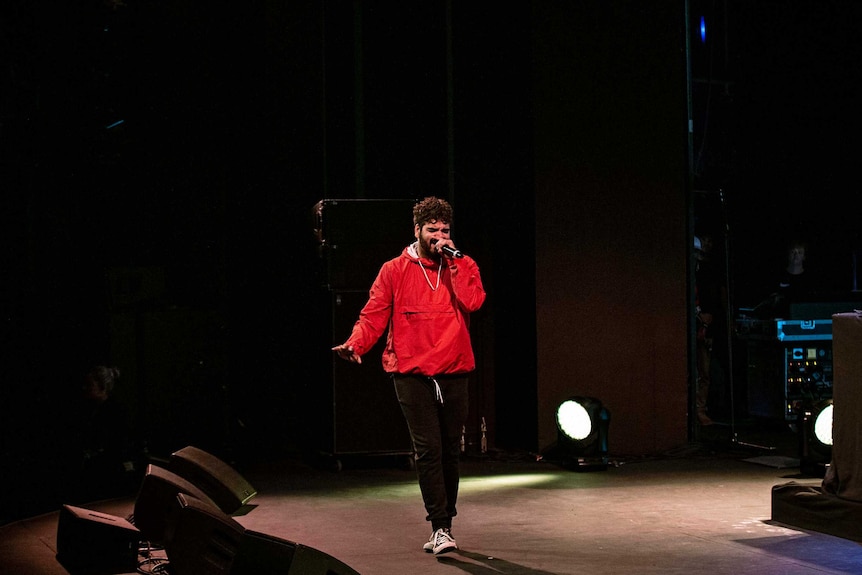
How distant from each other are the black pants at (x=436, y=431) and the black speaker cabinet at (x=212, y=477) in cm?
122

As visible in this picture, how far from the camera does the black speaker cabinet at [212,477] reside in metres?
5.42

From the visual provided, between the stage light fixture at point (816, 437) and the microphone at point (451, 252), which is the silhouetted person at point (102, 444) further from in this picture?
the stage light fixture at point (816, 437)

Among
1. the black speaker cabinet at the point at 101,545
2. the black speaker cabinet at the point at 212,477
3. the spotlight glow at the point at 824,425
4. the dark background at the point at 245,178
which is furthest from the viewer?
the dark background at the point at 245,178

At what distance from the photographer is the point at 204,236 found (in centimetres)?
937

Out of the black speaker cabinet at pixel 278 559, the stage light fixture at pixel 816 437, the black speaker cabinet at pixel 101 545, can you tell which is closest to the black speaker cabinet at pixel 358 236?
the stage light fixture at pixel 816 437

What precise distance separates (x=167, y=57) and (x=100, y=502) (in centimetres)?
455

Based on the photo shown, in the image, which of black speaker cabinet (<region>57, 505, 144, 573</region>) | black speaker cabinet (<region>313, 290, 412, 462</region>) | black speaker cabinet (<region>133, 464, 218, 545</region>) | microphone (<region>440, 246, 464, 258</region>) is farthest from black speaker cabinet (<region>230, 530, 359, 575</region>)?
black speaker cabinet (<region>313, 290, 412, 462</region>)

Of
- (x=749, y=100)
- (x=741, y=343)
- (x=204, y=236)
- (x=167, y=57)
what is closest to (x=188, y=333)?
(x=204, y=236)

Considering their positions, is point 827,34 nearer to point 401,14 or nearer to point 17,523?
point 401,14

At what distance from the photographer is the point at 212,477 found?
18.2ft

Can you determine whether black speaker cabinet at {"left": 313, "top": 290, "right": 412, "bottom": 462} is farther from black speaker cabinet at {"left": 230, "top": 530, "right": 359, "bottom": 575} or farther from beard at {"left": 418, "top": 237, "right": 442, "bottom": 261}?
black speaker cabinet at {"left": 230, "top": 530, "right": 359, "bottom": 575}

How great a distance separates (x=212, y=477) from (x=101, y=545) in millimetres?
994

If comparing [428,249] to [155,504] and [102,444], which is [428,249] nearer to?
[155,504]

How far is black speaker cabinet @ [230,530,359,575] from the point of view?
335 centimetres
